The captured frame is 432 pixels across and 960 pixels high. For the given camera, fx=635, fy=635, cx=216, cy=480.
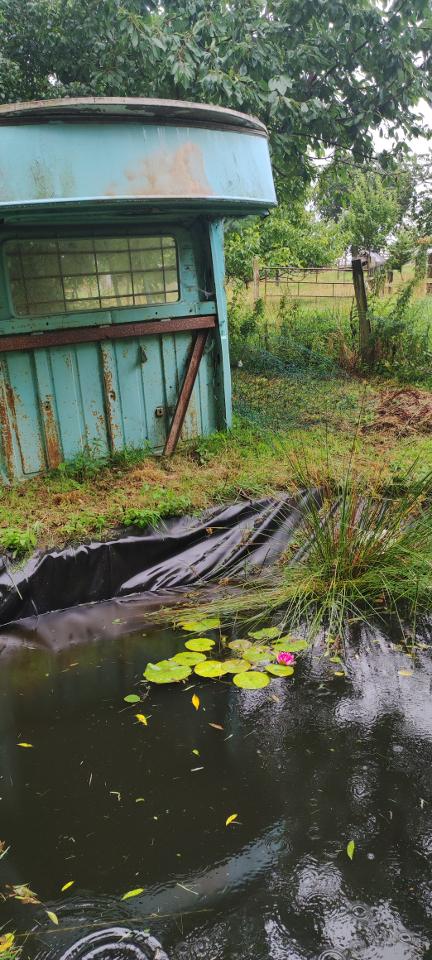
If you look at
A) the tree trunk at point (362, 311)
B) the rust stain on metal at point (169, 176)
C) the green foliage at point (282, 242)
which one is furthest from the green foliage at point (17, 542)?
the green foliage at point (282, 242)

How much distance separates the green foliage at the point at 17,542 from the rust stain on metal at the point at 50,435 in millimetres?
903

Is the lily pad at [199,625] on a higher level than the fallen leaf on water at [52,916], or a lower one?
higher

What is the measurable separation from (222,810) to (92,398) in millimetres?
2855

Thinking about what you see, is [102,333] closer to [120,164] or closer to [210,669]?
[120,164]

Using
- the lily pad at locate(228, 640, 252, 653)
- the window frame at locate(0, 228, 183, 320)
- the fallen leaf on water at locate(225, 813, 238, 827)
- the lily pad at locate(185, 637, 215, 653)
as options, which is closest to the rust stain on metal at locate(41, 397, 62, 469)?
the window frame at locate(0, 228, 183, 320)

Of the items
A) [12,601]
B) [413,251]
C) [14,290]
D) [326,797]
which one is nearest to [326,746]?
[326,797]

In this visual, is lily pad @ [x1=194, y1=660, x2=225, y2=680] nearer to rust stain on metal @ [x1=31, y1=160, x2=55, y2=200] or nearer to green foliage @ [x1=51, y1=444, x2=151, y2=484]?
green foliage @ [x1=51, y1=444, x2=151, y2=484]

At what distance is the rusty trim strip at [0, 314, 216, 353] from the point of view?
3.89 meters

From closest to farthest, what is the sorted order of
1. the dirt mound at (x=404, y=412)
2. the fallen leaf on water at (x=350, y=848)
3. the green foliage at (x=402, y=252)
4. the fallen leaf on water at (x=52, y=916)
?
the fallen leaf on water at (x=52, y=916) → the fallen leaf on water at (x=350, y=848) → the dirt mound at (x=404, y=412) → the green foliage at (x=402, y=252)

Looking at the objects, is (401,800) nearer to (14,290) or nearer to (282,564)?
(282,564)

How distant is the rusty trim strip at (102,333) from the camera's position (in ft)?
12.8

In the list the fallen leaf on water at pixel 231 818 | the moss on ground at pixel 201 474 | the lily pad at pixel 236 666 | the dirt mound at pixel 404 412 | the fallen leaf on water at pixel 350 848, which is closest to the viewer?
the fallen leaf on water at pixel 350 848

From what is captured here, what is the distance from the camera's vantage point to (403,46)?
557cm

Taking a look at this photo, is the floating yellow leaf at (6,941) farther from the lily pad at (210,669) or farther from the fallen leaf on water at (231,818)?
the lily pad at (210,669)
